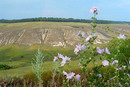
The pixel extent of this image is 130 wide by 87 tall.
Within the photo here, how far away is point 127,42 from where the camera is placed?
24.9 m

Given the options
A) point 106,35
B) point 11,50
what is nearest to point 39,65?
point 11,50

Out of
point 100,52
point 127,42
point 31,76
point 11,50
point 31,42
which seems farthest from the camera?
point 31,42

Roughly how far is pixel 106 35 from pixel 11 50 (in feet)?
172

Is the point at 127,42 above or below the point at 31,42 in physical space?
above

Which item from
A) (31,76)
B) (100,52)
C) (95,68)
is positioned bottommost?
(31,76)

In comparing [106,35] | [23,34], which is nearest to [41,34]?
[23,34]

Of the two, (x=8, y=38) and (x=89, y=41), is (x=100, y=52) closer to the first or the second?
(x=89, y=41)

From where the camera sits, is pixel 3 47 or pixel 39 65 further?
pixel 3 47

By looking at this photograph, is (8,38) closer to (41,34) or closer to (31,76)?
(41,34)

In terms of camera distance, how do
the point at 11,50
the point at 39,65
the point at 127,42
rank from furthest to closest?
1. the point at 11,50
2. the point at 127,42
3. the point at 39,65

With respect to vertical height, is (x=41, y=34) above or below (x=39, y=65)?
below

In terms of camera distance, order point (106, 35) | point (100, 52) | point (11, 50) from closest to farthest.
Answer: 1. point (100, 52)
2. point (11, 50)
3. point (106, 35)

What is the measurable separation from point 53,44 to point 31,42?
10996mm

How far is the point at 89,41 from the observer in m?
4.72
